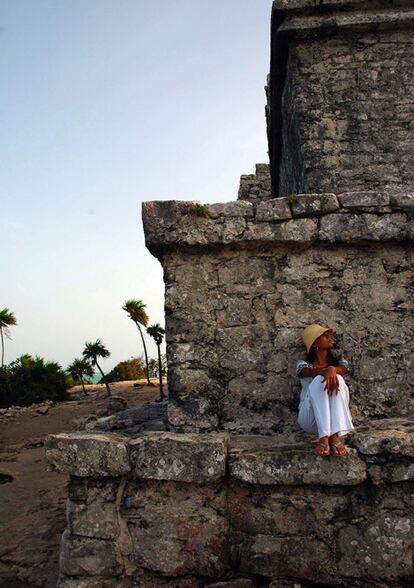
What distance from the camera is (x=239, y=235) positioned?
3432mm

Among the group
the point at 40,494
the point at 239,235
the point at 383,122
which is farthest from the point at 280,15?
the point at 40,494

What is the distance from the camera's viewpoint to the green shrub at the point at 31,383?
57.3ft

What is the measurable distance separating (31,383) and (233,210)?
1749 cm

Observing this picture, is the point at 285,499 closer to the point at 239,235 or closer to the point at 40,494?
the point at 239,235

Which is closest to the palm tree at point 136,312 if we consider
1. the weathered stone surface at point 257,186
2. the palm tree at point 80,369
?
the palm tree at point 80,369

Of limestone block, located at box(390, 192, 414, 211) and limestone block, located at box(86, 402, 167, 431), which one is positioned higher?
limestone block, located at box(390, 192, 414, 211)

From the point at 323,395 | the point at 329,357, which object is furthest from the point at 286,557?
the point at 329,357

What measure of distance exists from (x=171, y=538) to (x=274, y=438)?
1.03m

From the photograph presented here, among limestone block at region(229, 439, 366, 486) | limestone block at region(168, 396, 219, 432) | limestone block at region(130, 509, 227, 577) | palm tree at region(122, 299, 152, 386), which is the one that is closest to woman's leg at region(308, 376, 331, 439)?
limestone block at region(229, 439, 366, 486)

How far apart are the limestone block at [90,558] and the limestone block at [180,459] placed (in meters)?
0.56

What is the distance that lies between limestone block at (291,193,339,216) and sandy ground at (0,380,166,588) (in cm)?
384

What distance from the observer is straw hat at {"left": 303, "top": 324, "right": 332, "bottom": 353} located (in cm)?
319

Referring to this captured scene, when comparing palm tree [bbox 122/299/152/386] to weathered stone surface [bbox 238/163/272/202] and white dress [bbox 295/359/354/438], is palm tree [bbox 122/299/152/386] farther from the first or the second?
white dress [bbox 295/359/354/438]

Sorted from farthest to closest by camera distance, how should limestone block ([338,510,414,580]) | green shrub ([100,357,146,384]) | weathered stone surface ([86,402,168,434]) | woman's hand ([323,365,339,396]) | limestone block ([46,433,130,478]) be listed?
green shrub ([100,357,146,384])
weathered stone surface ([86,402,168,434])
limestone block ([46,433,130,478])
woman's hand ([323,365,339,396])
limestone block ([338,510,414,580])
